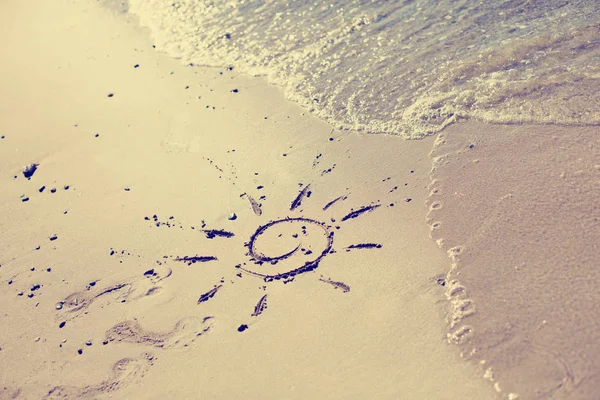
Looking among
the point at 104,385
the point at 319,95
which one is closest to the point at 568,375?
the point at 104,385

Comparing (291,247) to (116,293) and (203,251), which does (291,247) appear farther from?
(116,293)

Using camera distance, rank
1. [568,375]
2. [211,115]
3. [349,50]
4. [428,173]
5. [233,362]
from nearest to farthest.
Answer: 1. [568,375]
2. [233,362]
3. [428,173]
4. [211,115]
5. [349,50]

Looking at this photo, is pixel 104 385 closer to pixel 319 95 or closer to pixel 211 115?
pixel 211 115

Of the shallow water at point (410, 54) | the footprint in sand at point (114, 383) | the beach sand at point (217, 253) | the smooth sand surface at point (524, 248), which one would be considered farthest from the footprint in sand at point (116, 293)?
the shallow water at point (410, 54)

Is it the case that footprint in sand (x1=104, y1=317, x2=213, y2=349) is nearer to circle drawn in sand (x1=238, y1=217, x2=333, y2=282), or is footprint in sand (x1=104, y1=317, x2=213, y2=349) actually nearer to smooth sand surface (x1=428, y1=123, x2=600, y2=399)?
circle drawn in sand (x1=238, y1=217, x2=333, y2=282)

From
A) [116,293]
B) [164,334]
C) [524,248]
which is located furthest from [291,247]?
[524,248]

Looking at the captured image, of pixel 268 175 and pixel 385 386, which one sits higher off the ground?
pixel 268 175

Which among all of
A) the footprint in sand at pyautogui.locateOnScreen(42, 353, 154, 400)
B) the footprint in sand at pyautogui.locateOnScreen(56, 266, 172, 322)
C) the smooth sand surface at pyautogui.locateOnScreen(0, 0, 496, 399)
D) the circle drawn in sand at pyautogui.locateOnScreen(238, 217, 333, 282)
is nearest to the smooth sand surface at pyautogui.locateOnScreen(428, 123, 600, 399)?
the smooth sand surface at pyautogui.locateOnScreen(0, 0, 496, 399)

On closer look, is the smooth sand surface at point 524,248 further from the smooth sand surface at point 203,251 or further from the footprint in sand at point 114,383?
the footprint in sand at point 114,383
